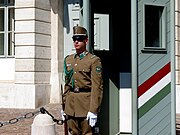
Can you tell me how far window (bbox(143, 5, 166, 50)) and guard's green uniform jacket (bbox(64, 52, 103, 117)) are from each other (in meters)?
1.09

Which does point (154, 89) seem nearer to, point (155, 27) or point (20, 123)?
point (155, 27)

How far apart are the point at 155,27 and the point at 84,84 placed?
1492 mm

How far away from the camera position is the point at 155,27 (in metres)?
6.05

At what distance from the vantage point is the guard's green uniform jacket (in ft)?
16.3

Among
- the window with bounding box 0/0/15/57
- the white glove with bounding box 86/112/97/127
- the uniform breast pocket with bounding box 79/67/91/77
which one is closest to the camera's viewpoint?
the white glove with bounding box 86/112/97/127

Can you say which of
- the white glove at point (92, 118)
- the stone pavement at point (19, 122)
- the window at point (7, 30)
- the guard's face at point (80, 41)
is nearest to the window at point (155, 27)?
the guard's face at point (80, 41)

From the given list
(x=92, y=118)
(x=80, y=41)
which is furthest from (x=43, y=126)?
(x=80, y=41)

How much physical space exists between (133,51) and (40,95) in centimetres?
798

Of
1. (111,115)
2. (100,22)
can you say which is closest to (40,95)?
(100,22)

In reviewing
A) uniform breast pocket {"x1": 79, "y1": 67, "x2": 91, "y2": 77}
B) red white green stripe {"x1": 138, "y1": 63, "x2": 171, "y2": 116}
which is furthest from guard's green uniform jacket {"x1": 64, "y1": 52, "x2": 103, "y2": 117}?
red white green stripe {"x1": 138, "y1": 63, "x2": 171, "y2": 116}

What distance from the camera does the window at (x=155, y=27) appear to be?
591 centimetres

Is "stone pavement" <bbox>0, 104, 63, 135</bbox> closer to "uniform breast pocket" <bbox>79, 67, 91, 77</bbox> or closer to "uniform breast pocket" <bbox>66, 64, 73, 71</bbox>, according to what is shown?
"uniform breast pocket" <bbox>66, 64, 73, 71</bbox>

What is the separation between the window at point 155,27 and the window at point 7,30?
9236 millimetres

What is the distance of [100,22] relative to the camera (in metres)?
8.11
